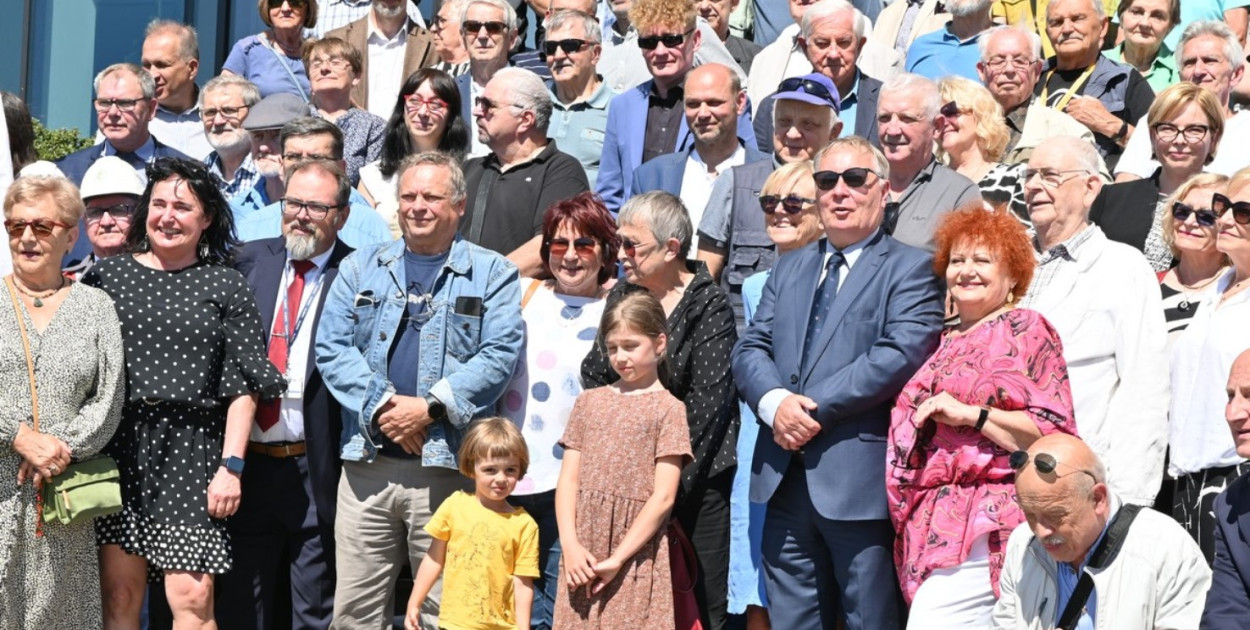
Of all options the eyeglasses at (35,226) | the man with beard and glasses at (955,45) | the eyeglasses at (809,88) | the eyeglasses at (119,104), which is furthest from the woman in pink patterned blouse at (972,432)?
the eyeglasses at (119,104)

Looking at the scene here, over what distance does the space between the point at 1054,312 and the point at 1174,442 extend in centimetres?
59

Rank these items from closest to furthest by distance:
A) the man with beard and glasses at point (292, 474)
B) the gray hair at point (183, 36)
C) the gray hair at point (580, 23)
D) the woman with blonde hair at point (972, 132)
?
the man with beard and glasses at point (292, 474) < the woman with blonde hair at point (972, 132) < the gray hair at point (580, 23) < the gray hair at point (183, 36)

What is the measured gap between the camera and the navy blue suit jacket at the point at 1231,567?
15.3ft

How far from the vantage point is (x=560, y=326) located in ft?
21.5

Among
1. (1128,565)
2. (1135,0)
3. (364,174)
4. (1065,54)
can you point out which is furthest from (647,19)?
(1128,565)

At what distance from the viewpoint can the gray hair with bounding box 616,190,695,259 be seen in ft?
20.9

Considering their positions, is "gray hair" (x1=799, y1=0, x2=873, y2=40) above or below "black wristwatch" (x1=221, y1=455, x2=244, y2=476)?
above

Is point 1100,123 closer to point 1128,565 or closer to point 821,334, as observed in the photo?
point 821,334

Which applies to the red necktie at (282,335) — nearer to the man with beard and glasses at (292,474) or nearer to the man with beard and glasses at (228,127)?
the man with beard and glasses at (292,474)

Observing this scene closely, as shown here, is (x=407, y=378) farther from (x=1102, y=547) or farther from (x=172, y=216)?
(x=1102, y=547)

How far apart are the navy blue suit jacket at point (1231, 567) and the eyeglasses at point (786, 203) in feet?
6.81

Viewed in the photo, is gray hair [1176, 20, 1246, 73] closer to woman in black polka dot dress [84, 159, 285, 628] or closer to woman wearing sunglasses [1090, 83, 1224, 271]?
woman wearing sunglasses [1090, 83, 1224, 271]

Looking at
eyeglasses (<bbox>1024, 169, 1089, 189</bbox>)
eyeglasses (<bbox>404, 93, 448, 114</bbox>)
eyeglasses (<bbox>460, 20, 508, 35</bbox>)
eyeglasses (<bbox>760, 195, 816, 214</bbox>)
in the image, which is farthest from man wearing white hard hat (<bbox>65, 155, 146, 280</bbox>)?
eyeglasses (<bbox>1024, 169, 1089, 189</bbox>)

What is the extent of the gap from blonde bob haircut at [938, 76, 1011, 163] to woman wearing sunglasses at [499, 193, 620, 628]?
1.58 metres
